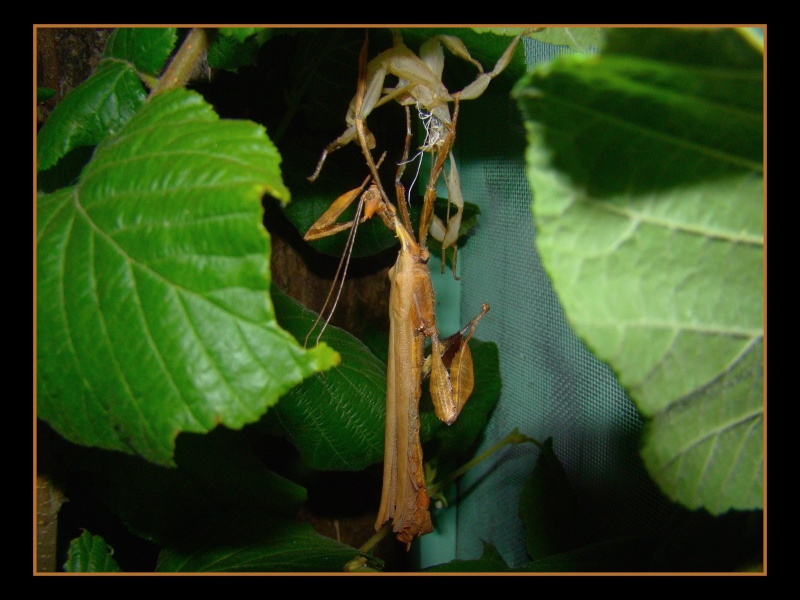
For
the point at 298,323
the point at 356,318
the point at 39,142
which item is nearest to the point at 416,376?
the point at 298,323

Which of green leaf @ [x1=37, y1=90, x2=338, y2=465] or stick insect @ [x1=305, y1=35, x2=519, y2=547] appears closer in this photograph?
green leaf @ [x1=37, y1=90, x2=338, y2=465]

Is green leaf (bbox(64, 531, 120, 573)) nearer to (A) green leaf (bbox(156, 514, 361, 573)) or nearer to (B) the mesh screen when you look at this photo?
(A) green leaf (bbox(156, 514, 361, 573))

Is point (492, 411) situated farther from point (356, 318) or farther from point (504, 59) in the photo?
point (504, 59)

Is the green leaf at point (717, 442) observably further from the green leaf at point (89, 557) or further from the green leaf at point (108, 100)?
the green leaf at point (89, 557)

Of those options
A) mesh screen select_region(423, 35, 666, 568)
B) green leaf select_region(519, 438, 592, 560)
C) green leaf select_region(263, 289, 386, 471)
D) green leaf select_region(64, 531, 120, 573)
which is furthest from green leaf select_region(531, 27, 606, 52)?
green leaf select_region(64, 531, 120, 573)

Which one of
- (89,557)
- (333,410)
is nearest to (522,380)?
(333,410)

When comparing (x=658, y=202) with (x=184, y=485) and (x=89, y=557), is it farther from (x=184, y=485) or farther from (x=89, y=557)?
(x=89, y=557)

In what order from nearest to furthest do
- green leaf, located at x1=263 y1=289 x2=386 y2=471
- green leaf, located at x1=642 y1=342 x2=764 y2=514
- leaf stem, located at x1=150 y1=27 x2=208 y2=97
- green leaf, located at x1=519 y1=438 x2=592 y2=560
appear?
1. green leaf, located at x1=642 y1=342 x2=764 y2=514
2. leaf stem, located at x1=150 y1=27 x2=208 y2=97
3. green leaf, located at x1=263 y1=289 x2=386 y2=471
4. green leaf, located at x1=519 y1=438 x2=592 y2=560
